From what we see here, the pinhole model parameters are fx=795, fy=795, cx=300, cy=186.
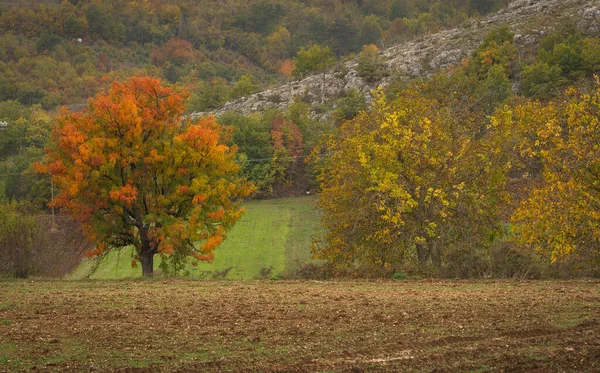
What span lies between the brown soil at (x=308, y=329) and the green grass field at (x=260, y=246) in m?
25.8

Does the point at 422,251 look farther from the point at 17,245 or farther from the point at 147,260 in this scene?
the point at 17,245

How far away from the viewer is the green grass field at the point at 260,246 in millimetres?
55781

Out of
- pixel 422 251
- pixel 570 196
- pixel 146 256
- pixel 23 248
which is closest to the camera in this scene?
pixel 570 196

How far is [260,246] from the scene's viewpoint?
211 ft

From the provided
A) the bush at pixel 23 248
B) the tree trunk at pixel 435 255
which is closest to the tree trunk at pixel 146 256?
the bush at pixel 23 248

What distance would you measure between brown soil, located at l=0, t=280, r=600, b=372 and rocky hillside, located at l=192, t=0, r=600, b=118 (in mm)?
79406

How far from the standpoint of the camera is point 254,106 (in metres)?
Result: 113

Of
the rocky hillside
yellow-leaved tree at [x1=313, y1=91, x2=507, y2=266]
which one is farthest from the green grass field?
the rocky hillside

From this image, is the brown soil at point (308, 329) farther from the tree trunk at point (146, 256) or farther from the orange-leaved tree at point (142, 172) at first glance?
the tree trunk at point (146, 256)

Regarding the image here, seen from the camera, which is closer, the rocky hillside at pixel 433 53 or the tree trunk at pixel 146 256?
the tree trunk at pixel 146 256

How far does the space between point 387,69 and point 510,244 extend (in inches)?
3325

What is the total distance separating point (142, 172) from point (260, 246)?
2934cm

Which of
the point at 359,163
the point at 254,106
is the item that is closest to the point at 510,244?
the point at 359,163

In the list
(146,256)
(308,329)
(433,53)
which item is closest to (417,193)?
(146,256)
